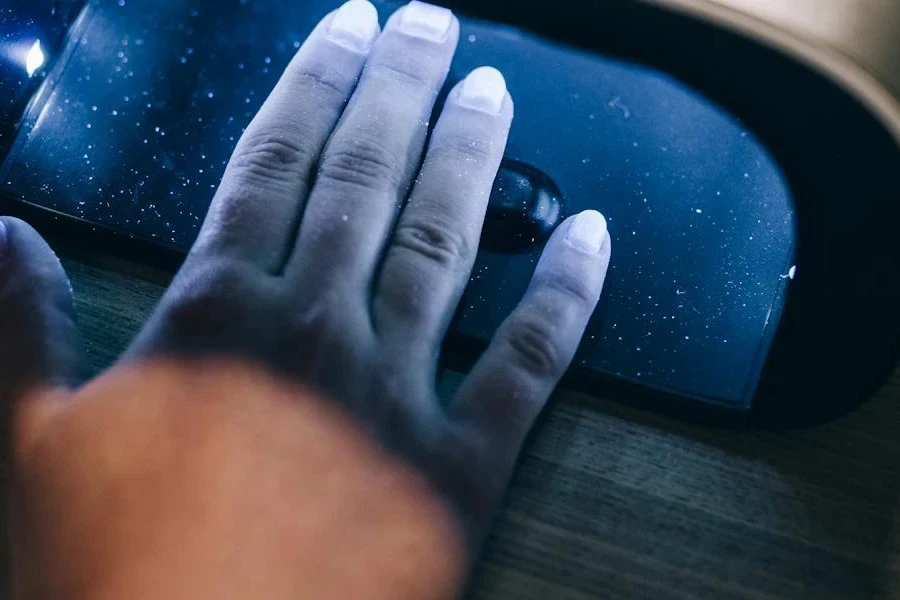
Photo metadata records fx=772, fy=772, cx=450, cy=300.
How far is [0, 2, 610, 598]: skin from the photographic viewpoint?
29cm

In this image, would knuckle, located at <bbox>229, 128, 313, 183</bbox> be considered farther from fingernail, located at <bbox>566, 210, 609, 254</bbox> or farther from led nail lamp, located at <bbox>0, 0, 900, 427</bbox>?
fingernail, located at <bbox>566, 210, 609, 254</bbox>

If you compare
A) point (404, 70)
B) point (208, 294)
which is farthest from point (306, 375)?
point (404, 70)

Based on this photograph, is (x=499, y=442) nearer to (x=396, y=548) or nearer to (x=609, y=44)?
(x=396, y=548)

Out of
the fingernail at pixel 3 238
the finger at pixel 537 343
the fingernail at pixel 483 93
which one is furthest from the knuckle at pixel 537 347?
the fingernail at pixel 3 238

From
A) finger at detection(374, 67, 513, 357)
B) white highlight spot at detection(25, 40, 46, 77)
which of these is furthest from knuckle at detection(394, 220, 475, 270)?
white highlight spot at detection(25, 40, 46, 77)

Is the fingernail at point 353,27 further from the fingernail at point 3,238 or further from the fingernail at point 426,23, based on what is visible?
the fingernail at point 3,238

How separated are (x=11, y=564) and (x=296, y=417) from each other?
0.13 meters

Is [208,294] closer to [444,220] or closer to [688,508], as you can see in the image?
[444,220]

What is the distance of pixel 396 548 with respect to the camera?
0.30m

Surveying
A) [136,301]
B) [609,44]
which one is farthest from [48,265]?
[609,44]

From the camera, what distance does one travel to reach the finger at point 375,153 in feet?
1.12

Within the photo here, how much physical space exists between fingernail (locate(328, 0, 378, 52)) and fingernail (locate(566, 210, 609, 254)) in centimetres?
14

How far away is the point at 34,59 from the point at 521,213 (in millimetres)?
256

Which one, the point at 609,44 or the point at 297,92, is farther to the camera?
the point at 297,92
